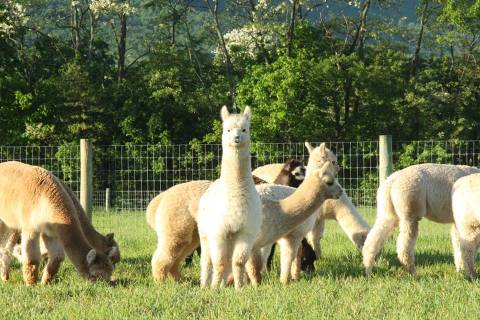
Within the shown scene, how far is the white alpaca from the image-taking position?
274 inches

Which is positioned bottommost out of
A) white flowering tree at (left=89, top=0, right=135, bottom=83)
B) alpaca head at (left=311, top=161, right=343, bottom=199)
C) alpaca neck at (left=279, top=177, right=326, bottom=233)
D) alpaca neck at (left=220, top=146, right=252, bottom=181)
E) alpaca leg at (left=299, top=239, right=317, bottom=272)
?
alpaca leg at (left=299, top=239, right=317, bottom=272)

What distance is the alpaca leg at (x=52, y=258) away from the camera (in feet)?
26.4

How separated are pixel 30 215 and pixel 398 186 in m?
3.82

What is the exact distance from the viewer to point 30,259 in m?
8.04

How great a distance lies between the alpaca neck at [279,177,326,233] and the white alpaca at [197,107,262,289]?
713 mm

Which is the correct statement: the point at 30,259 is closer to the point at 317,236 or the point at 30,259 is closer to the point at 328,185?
the point at 328,185

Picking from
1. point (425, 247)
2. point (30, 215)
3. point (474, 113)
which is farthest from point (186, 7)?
point (30, 215)

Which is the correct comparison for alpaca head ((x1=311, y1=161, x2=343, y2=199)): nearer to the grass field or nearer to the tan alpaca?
the grass field

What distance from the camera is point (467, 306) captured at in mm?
5969

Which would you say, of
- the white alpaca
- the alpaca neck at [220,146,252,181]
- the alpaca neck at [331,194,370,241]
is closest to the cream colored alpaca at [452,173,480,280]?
the alpaca neck at [331,194,370,241]

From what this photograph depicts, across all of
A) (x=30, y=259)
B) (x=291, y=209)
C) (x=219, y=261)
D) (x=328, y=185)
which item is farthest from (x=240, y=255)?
(x=30, y=259)

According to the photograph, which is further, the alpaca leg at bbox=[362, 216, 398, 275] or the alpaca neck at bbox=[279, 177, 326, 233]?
the alpaca leg at bbox=[362, 216, 398, 275]

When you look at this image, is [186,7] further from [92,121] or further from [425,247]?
[425,247]

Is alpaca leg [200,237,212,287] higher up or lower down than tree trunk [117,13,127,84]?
lower down
